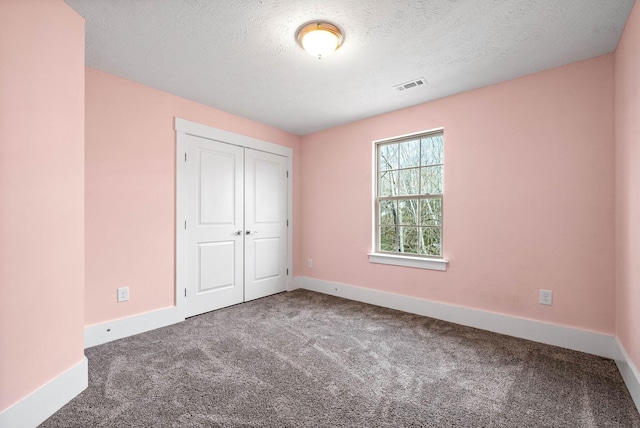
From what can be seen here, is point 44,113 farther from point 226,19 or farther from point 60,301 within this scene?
point 226,19

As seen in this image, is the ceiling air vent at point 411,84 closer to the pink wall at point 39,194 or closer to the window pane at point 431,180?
the window pane at point 431,180

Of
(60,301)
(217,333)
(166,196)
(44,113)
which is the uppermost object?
(44,113)

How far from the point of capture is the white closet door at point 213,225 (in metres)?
3.31

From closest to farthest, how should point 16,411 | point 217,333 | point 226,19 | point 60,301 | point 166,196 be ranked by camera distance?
point 16,411
point 60,301
point 226,19
point 217,333
point 166,196

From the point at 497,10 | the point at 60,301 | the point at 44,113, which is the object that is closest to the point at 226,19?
the point at 44,113

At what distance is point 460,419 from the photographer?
62.7 inches

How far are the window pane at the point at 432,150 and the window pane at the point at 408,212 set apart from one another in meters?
0.49

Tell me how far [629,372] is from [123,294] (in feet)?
12.9

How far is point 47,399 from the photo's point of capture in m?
1.62

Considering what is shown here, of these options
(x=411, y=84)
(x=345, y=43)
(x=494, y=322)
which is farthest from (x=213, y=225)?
(x=494, y=322)

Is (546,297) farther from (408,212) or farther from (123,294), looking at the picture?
(123,294)

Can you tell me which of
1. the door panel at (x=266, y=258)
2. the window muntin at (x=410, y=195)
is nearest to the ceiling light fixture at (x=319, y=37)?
the window muntin at (x=410, y=195)

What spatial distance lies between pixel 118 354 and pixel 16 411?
35.1 inches

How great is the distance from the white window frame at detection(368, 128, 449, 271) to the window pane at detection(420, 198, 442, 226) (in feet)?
1.35
